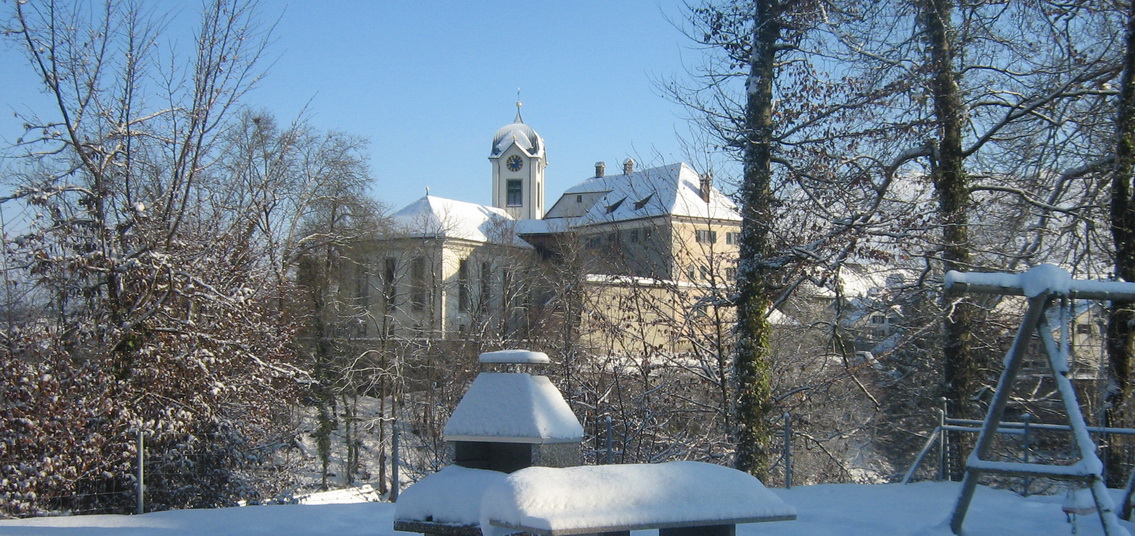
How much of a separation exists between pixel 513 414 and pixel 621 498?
5.82 feet

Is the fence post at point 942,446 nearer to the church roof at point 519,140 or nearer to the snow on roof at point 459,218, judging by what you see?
the snow on roof at point 459,218

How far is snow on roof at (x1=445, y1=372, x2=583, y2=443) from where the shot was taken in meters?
5.83

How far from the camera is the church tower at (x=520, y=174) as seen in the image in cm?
7806

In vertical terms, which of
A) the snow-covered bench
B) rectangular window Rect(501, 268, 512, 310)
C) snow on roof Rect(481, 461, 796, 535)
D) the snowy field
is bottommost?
the snowy field

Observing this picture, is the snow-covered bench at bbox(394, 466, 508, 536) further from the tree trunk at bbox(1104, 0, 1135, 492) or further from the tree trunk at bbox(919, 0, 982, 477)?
the tree trunk at bbox(1104, 0, 1135, 492)

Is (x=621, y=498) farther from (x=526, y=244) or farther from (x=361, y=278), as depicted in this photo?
(x=526, y=244)

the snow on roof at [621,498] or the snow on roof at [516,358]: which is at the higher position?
the snow on roof at [516,358]

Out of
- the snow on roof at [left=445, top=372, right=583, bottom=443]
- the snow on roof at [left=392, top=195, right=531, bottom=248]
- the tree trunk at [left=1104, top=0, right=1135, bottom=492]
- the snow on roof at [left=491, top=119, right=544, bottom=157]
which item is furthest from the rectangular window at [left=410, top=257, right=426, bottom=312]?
the snow on roof at [left=491, top=119, right=544, bottom=157]

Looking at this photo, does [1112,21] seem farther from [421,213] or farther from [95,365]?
[421,213]

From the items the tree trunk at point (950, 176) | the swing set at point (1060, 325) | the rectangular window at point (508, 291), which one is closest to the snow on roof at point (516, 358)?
the swing set at point (1060, 325)

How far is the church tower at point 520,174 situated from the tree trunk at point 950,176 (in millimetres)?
65625

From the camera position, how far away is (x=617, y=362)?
1802 centimetres

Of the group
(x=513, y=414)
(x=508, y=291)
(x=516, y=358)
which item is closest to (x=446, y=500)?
(x=513, y=414)

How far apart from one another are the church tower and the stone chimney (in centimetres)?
A: 6111
